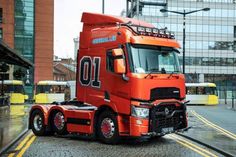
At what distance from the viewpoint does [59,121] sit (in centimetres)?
1574

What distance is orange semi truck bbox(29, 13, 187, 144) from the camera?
13.3 meters

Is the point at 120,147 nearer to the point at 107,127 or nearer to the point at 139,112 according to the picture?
the point at 107,127

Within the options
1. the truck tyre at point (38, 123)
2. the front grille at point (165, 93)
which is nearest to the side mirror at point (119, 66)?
the front grille at point (165, 93)

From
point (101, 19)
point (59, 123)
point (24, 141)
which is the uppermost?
point (101, 19)

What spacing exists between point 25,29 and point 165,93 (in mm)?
75949

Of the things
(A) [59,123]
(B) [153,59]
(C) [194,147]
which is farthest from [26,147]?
Answer: (C) [194,147]

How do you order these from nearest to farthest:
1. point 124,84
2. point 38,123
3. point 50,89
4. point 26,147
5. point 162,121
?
point 26,147 → point 124,84 → point 162,121 → point 38,123 → point 50,89

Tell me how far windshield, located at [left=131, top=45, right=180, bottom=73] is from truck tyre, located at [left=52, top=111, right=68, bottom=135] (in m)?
3.59

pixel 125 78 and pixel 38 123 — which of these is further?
pixel 38 123

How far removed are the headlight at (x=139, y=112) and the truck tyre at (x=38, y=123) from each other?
14.1 feet

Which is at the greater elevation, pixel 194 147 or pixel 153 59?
pixel 153 59

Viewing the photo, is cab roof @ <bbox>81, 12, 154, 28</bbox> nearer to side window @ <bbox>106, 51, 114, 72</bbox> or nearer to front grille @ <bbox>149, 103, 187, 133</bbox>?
side window @ <bbox>106, 51, 114, 72</bbox>

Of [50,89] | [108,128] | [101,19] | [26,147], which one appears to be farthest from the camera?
[50,89]

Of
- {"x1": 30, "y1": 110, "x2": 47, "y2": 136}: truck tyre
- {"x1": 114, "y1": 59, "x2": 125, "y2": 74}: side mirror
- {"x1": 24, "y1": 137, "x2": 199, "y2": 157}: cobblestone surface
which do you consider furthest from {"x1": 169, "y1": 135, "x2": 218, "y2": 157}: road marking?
{"x1": 30, "y1": 110, "x2": 47, "y2": 136}: truck tyre
